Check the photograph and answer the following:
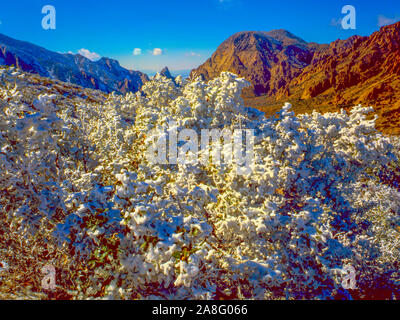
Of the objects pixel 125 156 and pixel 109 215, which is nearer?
pixel 109 215

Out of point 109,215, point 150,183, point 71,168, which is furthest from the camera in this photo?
point 71,168

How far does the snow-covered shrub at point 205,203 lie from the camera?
4.86m

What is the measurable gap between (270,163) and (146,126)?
538 cm

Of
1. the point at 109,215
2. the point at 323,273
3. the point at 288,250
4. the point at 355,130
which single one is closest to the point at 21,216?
the point at 109,215

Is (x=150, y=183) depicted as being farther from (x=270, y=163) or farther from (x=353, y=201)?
(x=353, y=201)

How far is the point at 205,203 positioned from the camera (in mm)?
6703

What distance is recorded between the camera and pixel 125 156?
1035 centimetres

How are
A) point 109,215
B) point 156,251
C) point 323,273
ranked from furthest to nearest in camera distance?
point 323,273
point 109,215
point 156,251

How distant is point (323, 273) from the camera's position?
662 cm

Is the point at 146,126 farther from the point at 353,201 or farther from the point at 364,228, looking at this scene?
the point at 364,228

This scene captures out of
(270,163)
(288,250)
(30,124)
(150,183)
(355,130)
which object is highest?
(355,130)

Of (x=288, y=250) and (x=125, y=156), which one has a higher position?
(x=125, y=156)

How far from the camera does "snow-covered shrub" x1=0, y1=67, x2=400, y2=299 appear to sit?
4.86m

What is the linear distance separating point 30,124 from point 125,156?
5.57 meters
